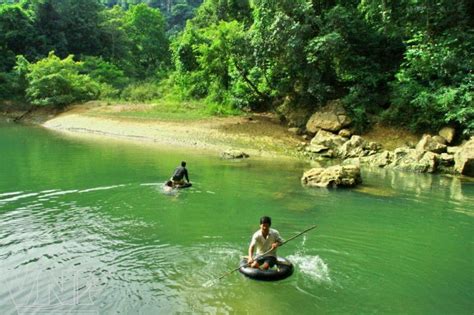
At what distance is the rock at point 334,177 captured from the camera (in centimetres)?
1717

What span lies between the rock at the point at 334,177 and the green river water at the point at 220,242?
1.60ft

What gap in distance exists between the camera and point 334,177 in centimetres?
1717

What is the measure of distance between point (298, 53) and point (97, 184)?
1541cm

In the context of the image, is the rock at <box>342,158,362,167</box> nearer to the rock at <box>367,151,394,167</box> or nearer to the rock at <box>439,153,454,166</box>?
the rock at <box>367,151,394,167</box>

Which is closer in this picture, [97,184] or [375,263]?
[375,263]

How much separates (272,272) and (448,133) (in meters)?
17.9

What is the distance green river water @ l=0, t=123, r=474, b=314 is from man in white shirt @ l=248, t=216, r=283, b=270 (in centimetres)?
47

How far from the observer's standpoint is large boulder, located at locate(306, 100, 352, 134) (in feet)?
85.4

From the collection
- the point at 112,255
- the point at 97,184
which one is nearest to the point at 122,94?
the point at 97,184

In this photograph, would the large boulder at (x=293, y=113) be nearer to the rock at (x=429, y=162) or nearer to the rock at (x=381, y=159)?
→ the rock at (x=381, y=159)

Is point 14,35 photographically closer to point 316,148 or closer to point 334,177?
point 316,148

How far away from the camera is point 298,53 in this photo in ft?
87.0

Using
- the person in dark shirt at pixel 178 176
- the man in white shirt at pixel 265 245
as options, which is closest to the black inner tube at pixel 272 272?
the man in white shirt at pixel 265 245

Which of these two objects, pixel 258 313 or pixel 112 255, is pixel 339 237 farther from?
pixel 112 255
